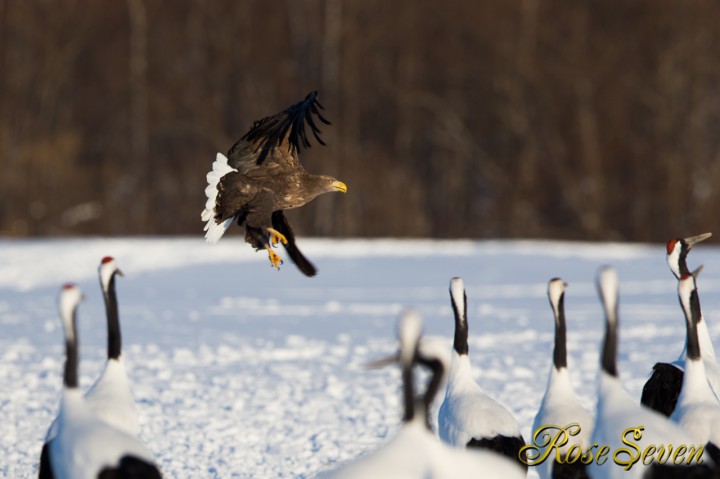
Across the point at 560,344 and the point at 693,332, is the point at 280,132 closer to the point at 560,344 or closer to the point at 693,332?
the point at 560,344

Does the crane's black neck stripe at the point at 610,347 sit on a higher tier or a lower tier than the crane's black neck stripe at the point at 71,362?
higher

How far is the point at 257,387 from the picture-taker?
9016 mm

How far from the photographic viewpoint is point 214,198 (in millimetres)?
8148

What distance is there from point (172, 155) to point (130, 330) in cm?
1811

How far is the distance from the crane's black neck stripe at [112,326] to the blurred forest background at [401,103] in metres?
21.9

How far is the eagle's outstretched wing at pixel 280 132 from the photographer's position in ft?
25.3

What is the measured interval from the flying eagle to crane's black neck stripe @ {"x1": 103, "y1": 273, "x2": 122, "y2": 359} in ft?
5.12

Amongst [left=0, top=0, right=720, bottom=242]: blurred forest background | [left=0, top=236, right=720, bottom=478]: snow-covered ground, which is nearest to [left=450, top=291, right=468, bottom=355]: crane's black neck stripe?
[left=0, top=236, right=720, bottom=478]: snow-covered ground

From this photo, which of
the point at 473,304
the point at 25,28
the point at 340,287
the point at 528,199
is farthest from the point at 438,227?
the point at 473,304

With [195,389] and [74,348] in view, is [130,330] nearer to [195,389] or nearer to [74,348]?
[195,389]

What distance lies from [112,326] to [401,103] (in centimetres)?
2670
